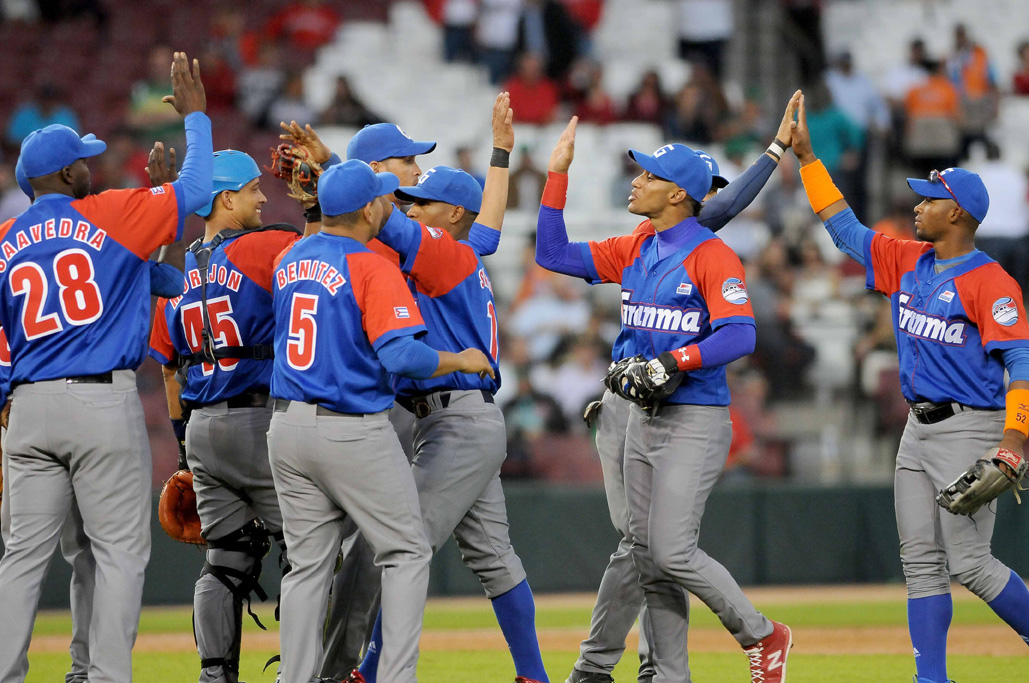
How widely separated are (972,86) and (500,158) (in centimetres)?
1062

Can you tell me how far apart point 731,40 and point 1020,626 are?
1197 centimetres

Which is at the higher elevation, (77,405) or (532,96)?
(532,96)

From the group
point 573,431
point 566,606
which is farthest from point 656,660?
point 573,431

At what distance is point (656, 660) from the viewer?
5121 mm

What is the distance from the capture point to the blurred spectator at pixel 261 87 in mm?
13992

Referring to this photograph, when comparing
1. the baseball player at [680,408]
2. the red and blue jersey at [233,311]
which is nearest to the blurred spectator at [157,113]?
the red and blue jersey at [233,311]

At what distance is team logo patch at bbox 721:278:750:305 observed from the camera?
16.5ft

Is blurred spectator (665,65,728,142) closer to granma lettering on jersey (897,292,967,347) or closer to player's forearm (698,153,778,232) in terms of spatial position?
player's forearm (698,153,778,232)

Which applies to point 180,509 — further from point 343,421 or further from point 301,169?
A: point 301,169

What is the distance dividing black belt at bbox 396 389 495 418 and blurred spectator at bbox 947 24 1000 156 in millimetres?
10485

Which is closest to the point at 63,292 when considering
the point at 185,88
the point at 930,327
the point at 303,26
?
the point at 185,88

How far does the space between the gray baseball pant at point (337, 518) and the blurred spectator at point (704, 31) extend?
1187cm

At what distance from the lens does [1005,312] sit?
5160 mm

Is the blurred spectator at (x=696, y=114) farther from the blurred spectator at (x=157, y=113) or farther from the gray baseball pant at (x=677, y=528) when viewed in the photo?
the gray baseball pant at (x=677, y=528)
